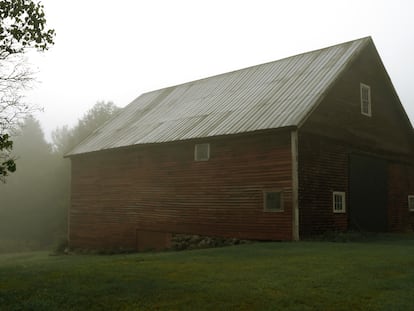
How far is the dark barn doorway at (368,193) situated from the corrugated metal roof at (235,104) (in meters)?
4.21

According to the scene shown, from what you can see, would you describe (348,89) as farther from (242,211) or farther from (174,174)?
(174,174)

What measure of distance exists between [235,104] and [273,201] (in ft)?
20.7

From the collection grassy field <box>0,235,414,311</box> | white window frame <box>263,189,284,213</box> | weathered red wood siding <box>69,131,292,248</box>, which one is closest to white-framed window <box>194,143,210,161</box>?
weathered red wood siding <box>69,131,292,248</box>

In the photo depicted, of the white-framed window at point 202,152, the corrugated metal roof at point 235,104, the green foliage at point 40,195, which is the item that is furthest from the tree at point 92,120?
the white-framed window at point 202,152

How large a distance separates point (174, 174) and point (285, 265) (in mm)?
12244

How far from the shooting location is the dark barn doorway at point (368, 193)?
22.5 meters

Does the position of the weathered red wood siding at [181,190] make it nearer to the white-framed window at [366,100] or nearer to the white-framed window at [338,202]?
the white-framed window at [338,202]

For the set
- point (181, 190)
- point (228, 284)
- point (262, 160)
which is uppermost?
point (262, 160)

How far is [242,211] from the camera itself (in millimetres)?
20766

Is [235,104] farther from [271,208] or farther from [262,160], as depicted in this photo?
[271,208]

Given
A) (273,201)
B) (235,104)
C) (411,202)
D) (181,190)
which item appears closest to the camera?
(273,201)

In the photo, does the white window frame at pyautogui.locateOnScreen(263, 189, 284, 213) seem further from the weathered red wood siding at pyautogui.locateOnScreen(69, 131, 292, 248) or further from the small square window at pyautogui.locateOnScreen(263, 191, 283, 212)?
the weathered red wood siding at pyautogui.locateOnScreen(69, 131, 292, 248)

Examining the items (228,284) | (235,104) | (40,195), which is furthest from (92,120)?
(228,284)

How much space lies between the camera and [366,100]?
2427 cm
